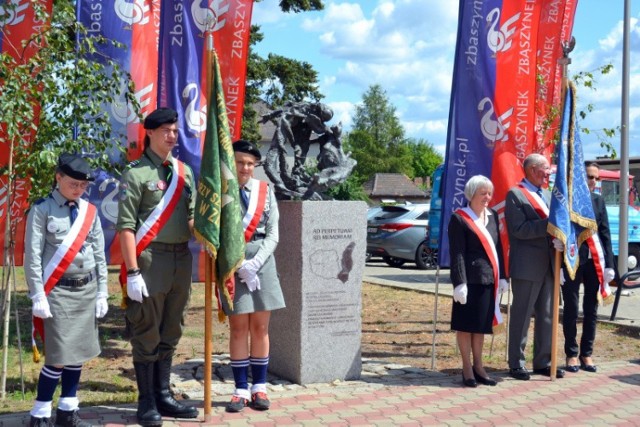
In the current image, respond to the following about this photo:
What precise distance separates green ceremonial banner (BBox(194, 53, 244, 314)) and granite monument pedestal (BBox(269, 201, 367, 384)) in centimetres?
107

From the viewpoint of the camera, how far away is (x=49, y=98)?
20.4ft

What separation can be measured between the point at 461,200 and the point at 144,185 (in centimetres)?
356

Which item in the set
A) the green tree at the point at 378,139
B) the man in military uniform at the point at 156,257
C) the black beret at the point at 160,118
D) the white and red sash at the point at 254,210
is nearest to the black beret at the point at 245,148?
the white and red sash at the point at 254,210

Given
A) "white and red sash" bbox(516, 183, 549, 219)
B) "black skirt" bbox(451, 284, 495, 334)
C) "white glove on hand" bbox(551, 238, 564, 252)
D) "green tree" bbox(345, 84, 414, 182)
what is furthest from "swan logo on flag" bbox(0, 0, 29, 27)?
"green tree" bbox(345, 84, 414, 182)

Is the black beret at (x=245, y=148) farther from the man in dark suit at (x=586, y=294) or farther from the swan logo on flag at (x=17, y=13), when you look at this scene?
the man in dark suit at (x=586, y=294)

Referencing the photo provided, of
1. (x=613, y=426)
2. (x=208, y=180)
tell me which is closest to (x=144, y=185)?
(x=208, y=180)

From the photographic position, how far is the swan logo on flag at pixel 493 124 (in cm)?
813

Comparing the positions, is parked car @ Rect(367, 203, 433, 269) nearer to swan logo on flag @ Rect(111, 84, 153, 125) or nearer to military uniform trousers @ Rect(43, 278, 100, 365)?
swan logo on flag @ Rect(111, 84, 153, 125)

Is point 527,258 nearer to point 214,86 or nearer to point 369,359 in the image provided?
point 369,359

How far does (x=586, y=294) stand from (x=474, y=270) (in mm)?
1659

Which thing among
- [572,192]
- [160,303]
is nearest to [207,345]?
[160,303]

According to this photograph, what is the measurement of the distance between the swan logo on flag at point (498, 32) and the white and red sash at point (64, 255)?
4526mm

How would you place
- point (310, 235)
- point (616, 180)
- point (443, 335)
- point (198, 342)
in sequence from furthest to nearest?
point (616, 180), point (443, 335), point (198, 342), point (310, 235)

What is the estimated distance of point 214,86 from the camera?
19.2ft
